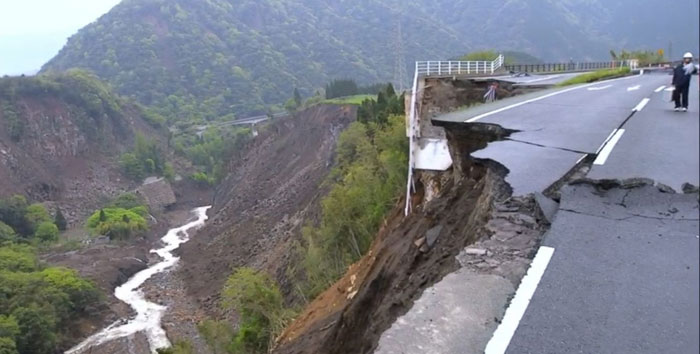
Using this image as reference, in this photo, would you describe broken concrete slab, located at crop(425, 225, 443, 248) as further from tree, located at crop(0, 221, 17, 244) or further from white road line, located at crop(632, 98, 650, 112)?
tree, located at crop(0, 221, 17, 244)

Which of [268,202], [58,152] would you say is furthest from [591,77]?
[58,152]

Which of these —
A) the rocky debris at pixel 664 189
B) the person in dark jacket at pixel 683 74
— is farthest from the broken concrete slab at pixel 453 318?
the person in dark jacket at pixel 683 74

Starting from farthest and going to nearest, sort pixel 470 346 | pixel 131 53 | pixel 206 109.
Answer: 1. pixel 131 53
2. pixel 206 109
3. pixel 470 346

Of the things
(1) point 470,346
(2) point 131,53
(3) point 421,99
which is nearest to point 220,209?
(3) point 421,99

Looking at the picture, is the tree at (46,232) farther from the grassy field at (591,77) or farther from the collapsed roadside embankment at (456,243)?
the collapsed roadside embankment at (456,243)

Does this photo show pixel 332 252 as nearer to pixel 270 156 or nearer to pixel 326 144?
pixel 326 144
